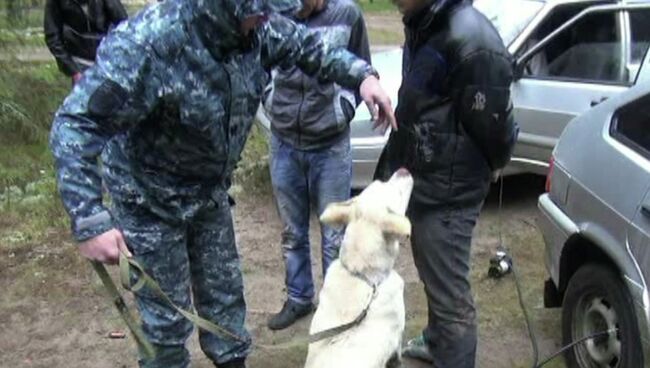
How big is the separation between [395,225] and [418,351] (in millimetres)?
→ 1230

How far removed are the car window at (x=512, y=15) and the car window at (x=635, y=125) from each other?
2603 millimetres

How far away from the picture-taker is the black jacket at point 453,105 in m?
2.97

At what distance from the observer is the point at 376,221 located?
311 centimetres

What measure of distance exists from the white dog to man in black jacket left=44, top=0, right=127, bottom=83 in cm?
367

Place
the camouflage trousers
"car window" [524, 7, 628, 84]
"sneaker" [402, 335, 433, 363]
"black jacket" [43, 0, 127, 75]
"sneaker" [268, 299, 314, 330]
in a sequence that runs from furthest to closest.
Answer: "black jacket" [43, 0, 127, 75] < "car window" [524, 7, 628, 84] < "sneaker" [268, 299, 314, 330] < "sneaker" [402, 335, 433, 363] < the camouflage trousers

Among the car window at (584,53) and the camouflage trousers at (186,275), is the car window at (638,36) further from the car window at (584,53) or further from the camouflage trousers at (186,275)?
the camouflage trousers at (186,275)

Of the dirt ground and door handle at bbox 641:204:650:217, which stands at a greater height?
door handle at bbox 641:204:650:217

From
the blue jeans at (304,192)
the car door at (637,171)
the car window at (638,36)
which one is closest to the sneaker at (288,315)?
the blue jeans at (304,192)

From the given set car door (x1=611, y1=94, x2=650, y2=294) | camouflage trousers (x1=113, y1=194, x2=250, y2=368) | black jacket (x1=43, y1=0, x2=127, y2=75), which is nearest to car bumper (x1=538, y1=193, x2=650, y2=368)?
car door (x1=611, y1=94, x2=650, y2=294)

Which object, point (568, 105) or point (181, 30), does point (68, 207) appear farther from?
point (568, 105)

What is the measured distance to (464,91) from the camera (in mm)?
2982

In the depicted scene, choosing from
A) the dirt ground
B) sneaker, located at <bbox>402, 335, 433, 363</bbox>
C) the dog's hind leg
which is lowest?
the dirt ground

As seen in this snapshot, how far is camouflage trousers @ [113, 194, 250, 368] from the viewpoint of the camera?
2.93m

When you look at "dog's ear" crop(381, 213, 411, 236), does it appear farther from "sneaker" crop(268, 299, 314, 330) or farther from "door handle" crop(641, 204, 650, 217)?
"sneaker" crop(268, 299, 314, 330)
